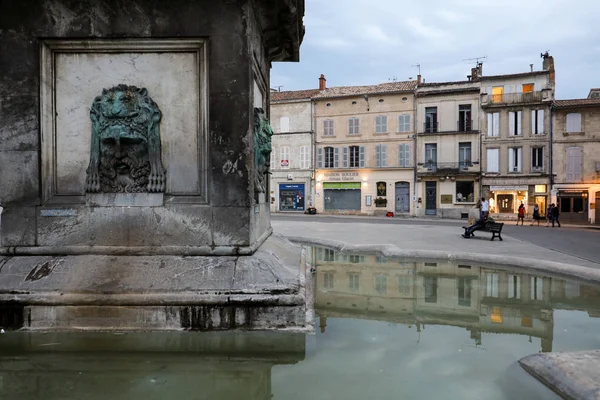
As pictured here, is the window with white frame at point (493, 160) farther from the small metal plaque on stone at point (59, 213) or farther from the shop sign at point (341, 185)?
the small metal plaque on stone at point (59, 213)

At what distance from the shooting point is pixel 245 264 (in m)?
4.34

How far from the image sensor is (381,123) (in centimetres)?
3856

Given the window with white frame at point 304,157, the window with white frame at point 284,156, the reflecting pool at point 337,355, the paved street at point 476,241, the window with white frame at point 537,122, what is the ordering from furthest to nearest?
the window with white frame at point 284,156, the window with white frame at point 304,157, the window with white frame at point 537,122, the paved street at point 476,241, the reflecting pool at point 337,355

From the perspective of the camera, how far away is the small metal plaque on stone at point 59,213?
455 centimetres

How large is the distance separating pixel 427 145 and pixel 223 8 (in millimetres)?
34982

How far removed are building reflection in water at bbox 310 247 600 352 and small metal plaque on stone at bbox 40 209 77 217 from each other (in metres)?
2.93

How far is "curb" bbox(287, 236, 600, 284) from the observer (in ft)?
22.0

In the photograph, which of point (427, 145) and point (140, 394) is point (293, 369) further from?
point (427, 145)

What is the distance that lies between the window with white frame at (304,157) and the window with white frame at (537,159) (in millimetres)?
19326

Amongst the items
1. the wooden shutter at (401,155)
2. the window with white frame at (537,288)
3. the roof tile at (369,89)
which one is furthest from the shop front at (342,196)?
the window with white frame at (537,288)

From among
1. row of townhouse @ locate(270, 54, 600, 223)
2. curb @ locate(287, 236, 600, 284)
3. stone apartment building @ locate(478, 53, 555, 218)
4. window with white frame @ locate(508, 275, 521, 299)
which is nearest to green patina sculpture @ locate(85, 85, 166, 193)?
window with white frame @ locate(508, 275, 521, 299)

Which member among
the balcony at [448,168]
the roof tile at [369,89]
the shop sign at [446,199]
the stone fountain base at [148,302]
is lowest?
the stone fountain base at [148,302]

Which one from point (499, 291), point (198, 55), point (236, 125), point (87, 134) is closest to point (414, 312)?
point (499, 291)

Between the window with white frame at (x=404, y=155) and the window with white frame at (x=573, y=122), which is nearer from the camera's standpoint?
the window with white frame at (x=573, y=122)
